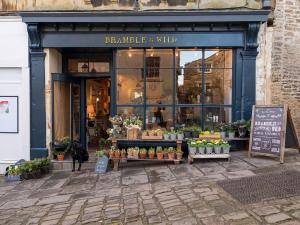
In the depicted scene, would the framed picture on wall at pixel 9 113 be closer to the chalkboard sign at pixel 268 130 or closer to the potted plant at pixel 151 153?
the potted plant at pixel 151 153

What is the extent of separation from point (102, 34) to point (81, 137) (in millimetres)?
3725

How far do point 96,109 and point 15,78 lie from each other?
321cm

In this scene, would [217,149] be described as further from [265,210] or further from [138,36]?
[138,36]

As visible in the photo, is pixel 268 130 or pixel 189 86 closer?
pixel 268 130

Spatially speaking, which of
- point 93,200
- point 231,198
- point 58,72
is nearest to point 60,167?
point 58,72

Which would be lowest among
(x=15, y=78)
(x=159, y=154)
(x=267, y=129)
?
(x=159, y=154)

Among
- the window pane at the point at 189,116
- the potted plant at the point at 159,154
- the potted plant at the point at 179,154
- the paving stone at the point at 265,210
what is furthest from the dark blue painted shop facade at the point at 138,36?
the paving stone at the point at 265,210

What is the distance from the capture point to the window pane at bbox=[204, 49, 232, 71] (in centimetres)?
996

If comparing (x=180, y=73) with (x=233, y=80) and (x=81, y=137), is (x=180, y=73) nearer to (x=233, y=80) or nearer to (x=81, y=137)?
(x=233, y=80)

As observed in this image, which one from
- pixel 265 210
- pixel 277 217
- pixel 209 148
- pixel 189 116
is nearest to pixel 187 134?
pixel 189 116

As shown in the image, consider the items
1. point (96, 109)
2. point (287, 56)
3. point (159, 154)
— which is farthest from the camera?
point (96, 109)

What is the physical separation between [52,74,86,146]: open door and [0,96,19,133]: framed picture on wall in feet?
3.74

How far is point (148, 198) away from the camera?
611 centimetres

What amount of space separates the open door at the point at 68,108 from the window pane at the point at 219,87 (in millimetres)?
4346
